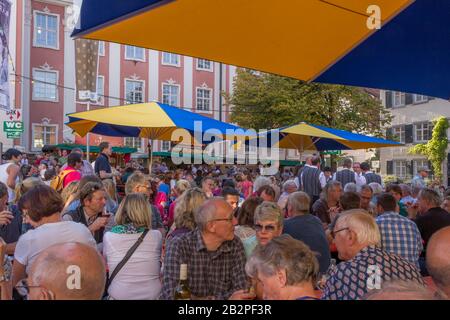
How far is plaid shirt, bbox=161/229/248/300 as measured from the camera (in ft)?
10.9

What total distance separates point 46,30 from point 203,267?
1125 inches

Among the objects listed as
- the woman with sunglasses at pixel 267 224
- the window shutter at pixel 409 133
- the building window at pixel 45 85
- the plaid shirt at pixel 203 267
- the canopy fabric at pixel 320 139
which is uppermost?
the building window at pixel 45 85

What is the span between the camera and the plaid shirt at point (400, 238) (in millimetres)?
4539

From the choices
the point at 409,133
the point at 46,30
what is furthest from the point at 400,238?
the point at 409,133

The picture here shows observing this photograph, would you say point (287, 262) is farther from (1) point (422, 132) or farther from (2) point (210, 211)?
(1) point (422, 132)

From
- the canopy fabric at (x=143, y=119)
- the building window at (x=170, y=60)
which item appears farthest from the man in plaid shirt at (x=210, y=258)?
the building window at (x=170, y=60)

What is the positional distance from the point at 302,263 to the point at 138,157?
1132 inches

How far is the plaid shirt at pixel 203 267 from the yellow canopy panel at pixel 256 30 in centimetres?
159

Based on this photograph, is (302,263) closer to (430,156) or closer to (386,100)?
(430,156)

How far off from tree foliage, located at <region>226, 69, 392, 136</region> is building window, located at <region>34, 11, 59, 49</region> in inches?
482

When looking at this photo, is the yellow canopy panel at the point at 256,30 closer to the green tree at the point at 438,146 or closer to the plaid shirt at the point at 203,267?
the plaid shirt at the point at 203,267

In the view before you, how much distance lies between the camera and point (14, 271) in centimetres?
331

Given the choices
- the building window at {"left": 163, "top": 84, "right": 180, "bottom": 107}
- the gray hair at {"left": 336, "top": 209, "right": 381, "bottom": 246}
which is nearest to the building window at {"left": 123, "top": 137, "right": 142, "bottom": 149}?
the building window at {"left": 163, "top": 84, "right": 180, "bottom": 107}
